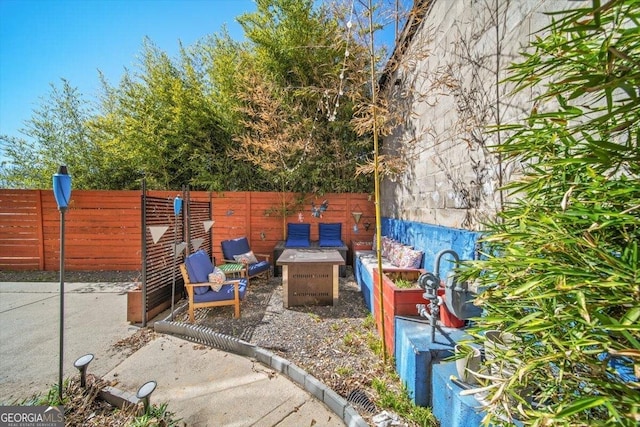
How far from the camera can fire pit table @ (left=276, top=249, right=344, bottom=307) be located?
381 cm

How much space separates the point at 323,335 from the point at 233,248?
9.92 feet

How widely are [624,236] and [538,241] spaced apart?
0.17 m

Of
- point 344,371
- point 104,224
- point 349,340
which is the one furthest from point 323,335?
point 104,224

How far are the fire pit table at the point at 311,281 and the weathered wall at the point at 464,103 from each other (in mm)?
1596

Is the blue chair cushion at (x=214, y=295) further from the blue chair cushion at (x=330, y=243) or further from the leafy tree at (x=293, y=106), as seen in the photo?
the leafy tree at (x=293, y=106)

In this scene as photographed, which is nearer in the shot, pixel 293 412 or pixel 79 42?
pixel 293 412

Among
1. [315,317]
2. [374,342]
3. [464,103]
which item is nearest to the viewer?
[464,103]

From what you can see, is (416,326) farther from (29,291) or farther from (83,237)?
(83,237)

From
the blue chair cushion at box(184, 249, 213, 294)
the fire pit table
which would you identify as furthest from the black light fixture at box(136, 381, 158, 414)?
the fire pit table

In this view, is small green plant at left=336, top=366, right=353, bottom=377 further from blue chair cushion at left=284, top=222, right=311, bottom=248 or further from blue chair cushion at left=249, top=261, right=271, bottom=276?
blue chair cushion at left=284, top=222, right=311, bottom=248

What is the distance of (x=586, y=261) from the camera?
1.90ft

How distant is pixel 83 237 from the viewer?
6035mm

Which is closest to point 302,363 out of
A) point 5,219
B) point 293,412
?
point 293,412

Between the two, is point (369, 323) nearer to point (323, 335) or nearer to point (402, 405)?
point (323, 335)
